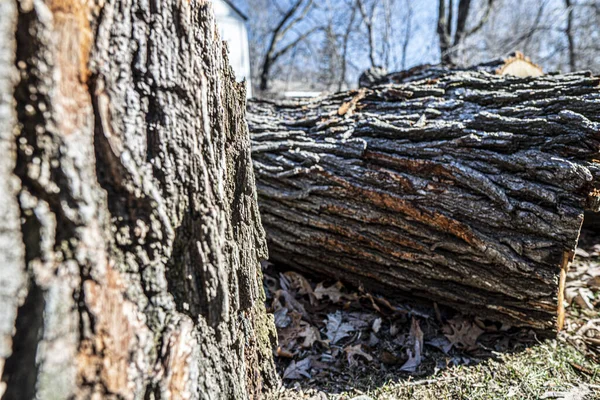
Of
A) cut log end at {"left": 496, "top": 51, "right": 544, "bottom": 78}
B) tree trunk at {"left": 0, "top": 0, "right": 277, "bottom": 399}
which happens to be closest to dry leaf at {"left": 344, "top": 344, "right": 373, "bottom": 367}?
tree trunk at {"left": 0, "top": 0, "right": 277, "bottom": 399}

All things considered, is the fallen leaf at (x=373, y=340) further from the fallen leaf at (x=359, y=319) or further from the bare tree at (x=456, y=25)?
the bare tree at (x=456, y=25)

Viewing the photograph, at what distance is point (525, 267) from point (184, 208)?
5.81 ft

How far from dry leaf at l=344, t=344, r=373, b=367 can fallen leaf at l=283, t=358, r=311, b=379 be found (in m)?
Answer: 0.24

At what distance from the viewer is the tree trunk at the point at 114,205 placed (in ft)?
2.85

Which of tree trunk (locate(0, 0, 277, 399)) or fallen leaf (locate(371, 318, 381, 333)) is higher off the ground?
tree trunk (locate(0, 0, 277, 399))

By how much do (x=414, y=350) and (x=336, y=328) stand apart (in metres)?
0.50

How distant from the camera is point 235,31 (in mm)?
15742

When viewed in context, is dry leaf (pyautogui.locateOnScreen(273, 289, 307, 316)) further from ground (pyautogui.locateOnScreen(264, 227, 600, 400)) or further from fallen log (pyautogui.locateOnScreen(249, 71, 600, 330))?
fallen log (pyautogui.locateOnScreen(249, 71, 600, 330))

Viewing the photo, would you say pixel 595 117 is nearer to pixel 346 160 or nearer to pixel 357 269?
pixel 346 160

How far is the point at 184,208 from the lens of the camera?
1.13m

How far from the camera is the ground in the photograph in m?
1.85

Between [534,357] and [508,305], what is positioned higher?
[508,305]

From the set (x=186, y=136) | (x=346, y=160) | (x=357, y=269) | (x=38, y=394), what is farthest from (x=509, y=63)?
(x=38, y=394)

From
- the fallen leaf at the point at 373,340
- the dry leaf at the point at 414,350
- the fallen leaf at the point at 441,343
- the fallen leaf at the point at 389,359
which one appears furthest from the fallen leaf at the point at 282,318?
the fallen leaf at the point at 441,343
